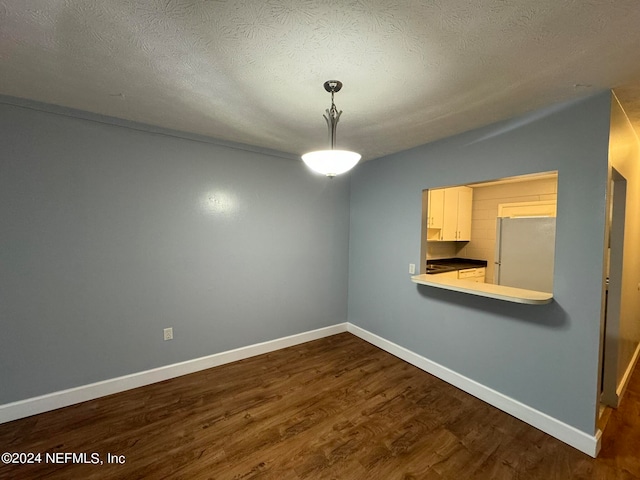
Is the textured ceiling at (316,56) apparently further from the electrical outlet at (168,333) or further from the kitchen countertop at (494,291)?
the electrical outlet at (168,333)

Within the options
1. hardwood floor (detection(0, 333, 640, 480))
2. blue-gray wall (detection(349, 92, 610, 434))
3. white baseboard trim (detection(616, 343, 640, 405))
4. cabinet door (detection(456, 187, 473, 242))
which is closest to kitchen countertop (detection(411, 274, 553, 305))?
blue-gray wall (detection(349, 92, 610, 434))

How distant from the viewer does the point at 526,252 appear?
9.29 ft

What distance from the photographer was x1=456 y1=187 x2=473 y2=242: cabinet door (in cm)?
433

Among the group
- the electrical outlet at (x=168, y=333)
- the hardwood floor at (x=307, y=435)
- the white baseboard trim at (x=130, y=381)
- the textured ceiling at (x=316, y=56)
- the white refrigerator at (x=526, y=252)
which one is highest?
the textured ceiling at (x=316, y=56)

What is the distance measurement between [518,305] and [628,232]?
1.29m

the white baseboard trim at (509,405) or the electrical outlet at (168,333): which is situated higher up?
the electrical outlet at (168,333)

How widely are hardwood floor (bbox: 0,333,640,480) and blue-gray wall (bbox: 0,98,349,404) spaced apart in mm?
446

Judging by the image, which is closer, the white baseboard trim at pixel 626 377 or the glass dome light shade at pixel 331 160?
the glass dome light shade at pixel 331 160

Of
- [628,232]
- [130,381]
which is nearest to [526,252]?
[628,232]

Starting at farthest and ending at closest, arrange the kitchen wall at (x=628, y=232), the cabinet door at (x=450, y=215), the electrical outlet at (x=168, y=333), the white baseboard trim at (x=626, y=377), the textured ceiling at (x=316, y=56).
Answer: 1. the cabinet door at (x=450, y=215)
2. the electrical outlet at (x=168, y=333)
3. the white baseboard trim at (x=626, y=377)
4. the kitchen wall at (x=628, y=232)
5. the textured ceiling at (x=316, y=56)

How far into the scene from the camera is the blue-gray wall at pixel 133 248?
2.03 m

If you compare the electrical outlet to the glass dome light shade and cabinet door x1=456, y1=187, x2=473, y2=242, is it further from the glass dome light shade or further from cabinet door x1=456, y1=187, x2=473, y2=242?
cabinet door x1=456, y1=187, x2=473, y2=242

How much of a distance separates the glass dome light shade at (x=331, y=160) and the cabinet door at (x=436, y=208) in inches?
104

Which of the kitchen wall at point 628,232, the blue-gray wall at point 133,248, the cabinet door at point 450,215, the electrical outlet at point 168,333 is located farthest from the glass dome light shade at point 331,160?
the cabinet door at point 450,215
